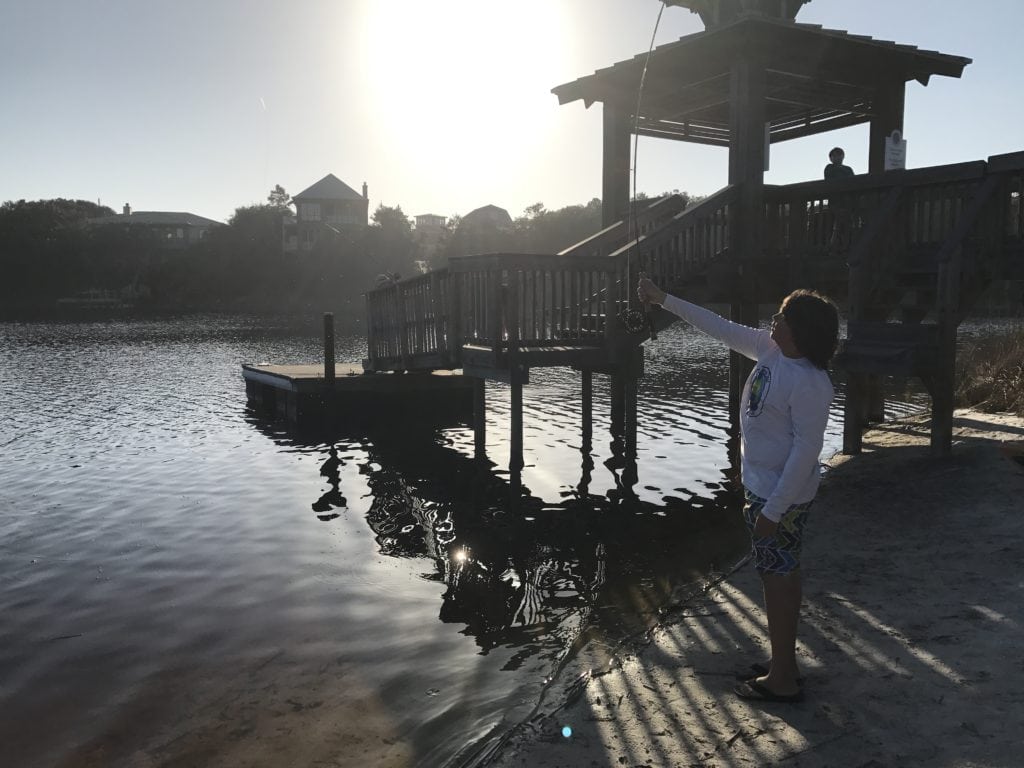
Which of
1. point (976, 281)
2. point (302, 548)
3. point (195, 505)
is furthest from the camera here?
point (195, 505)

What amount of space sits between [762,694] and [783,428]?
1.55 m

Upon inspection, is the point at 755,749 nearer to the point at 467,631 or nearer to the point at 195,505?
the point at 467,631

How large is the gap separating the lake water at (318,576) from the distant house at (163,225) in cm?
9350

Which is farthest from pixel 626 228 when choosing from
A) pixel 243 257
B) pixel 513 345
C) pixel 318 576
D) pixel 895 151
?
pixel 243 257

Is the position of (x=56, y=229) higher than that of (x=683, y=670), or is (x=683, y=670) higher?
(x=56, y=229)

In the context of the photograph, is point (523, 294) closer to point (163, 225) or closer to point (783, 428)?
point (783, 428)

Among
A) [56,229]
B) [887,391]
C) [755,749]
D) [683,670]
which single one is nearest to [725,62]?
[683,670]

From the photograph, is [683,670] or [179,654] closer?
[683,670]

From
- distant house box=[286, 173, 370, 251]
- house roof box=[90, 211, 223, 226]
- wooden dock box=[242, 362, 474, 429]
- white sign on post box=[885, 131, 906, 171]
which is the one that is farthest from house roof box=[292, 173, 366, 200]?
white sign on post box=[885, 131, 906, 171]

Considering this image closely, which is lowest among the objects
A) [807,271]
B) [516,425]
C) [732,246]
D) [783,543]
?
[516,425]

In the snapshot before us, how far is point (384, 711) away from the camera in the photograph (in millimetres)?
5496

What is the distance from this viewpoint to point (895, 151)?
14.2m

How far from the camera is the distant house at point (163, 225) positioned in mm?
106875

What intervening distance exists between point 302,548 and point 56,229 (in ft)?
361
